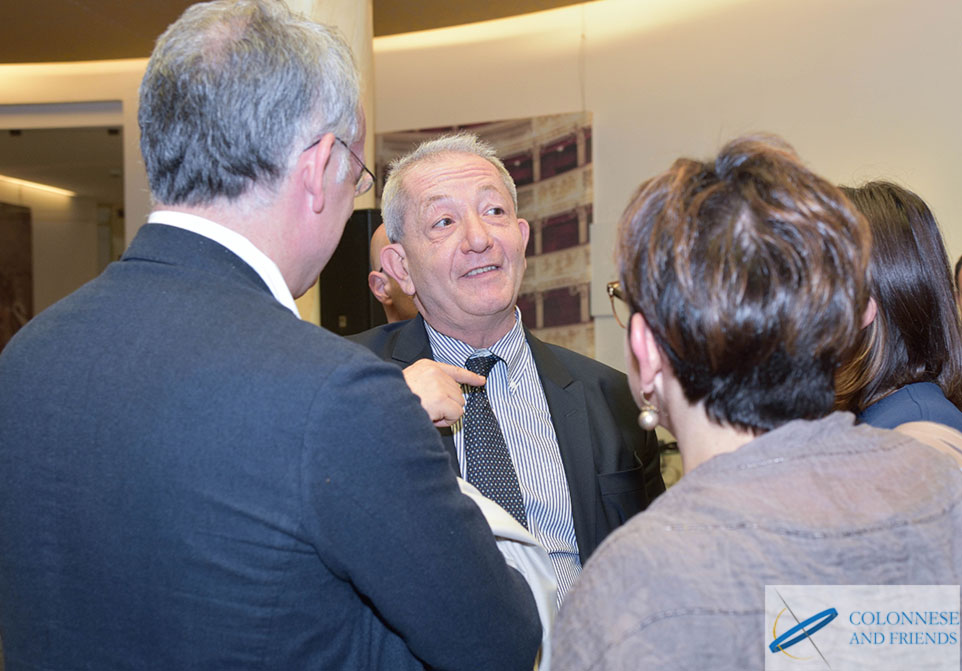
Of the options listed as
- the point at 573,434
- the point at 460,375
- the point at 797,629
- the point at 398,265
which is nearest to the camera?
the point at 797,629

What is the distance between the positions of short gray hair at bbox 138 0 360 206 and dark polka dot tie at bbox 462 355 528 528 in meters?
1.00

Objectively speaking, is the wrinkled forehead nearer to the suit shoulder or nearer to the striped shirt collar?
the striped shirt collar

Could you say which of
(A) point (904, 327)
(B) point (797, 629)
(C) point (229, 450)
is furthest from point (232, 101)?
(A) point (904, 327)

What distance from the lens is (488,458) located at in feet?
6.50

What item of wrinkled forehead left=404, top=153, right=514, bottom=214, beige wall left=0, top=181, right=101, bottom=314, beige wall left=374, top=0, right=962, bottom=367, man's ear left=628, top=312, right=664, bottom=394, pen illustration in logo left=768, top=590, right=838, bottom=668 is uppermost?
beige wall left=374, top=0, right=962, bottom=367

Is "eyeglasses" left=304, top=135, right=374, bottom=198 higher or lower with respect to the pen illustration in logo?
higher

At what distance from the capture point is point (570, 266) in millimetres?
5555

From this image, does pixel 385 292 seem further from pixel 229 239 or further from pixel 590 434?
pixel 229 239

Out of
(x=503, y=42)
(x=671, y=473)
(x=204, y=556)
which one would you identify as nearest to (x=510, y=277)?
(x=204, y=556)

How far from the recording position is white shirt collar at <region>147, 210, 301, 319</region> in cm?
113

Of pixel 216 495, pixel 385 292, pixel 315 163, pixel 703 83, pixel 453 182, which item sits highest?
pixel 703 83

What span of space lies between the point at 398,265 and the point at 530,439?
2.02 feet

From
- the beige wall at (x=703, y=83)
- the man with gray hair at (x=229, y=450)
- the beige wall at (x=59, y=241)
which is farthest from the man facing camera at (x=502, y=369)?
the beige wall at (x=59, y=241)

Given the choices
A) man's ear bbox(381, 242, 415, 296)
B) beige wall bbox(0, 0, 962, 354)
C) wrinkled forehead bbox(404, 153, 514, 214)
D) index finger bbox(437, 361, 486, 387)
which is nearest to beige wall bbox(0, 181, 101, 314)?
beige wall bbox(0, 0, 962, 354)
